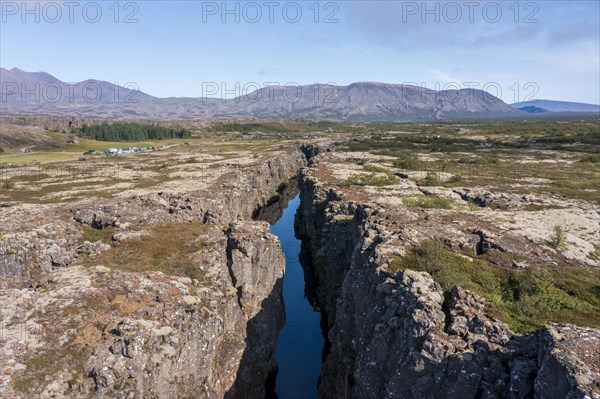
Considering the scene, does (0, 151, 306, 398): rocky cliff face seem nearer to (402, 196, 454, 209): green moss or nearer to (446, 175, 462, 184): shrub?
(402, 196, 454, 209): green moss

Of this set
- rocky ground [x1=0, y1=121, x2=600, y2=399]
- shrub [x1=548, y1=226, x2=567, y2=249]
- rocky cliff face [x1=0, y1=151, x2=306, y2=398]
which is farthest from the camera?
shrub [x1=548, y1=226, x2=567, y2=249]

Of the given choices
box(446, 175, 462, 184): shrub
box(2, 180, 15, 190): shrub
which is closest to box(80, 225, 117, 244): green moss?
box(2, 180, 15, 190): shrub

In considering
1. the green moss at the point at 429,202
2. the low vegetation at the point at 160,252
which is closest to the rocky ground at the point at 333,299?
the low vegetation at the point at 160,252

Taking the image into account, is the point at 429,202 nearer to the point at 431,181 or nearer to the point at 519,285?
the point at 431,181

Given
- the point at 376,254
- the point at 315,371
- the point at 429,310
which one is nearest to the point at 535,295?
the point at 429,310

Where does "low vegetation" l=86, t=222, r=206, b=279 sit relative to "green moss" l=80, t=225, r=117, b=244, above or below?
below

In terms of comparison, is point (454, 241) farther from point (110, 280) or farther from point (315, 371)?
point (110, 280)

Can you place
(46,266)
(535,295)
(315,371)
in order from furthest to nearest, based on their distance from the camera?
(315,371) < (46,266) < (535,295)

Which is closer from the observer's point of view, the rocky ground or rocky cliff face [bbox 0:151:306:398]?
the rocky ground
